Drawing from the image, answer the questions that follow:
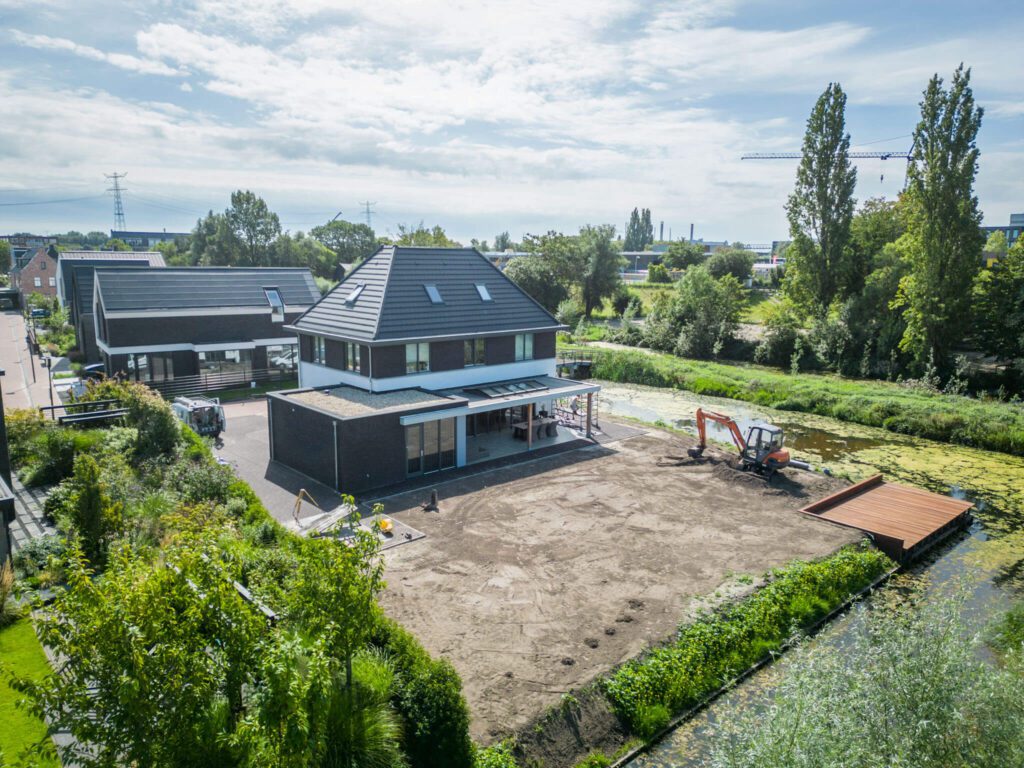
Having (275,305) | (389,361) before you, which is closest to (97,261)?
(275,305)

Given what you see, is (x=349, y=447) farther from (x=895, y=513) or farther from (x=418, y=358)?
(x=895, y=513)

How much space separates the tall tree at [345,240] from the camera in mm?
95562

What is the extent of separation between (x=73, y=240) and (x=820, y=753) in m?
225

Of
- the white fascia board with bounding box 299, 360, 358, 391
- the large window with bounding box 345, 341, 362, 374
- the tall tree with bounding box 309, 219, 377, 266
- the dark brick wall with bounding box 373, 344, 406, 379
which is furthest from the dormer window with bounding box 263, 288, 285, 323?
the tall tree with bounding box 309, 219, 377, 266

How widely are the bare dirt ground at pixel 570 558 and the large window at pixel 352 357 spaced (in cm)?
588

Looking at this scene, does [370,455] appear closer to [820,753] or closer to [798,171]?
[820,753]

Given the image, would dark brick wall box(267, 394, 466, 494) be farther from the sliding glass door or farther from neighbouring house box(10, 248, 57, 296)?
neighbouring house box(10, 248, 57, 296)

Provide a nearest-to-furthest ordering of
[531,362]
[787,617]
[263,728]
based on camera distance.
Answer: [263,728], [787,617], [531,362]

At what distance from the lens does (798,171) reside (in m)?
41.0

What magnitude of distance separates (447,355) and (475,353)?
1.37 meters

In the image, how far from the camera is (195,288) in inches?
1303

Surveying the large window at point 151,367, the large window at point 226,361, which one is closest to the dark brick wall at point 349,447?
the large window at point 226,361

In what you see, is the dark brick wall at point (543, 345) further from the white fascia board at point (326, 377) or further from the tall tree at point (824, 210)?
the tall tree at point (824, 210)

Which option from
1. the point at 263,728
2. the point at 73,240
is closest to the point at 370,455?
the point at 263,728
